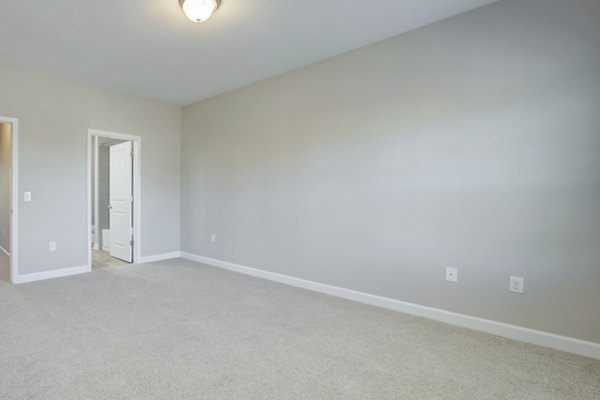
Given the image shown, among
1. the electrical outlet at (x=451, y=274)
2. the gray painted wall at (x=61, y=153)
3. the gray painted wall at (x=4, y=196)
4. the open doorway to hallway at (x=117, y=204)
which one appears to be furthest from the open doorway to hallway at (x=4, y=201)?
the electrical outlet at (x=451, y=274)

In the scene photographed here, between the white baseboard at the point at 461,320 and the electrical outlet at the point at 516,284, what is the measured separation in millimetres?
278

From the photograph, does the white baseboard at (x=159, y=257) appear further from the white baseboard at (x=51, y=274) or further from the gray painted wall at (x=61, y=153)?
the white baseboard at (x=51, y=274)

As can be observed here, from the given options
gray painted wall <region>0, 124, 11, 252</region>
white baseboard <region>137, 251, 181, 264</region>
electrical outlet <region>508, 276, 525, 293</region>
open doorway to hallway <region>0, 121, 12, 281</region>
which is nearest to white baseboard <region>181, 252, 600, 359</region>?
electrical outlet <region>508, 276, 525, 293</region>

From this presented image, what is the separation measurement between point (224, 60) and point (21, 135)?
264 cm

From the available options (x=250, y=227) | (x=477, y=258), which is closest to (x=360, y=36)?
(x=477, y=258)

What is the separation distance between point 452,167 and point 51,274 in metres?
4.84

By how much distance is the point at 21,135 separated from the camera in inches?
153

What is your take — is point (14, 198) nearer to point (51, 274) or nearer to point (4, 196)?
point (51, 274)

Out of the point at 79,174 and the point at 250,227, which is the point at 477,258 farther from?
the point at 79,174

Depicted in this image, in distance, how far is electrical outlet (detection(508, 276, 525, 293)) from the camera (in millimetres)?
2439

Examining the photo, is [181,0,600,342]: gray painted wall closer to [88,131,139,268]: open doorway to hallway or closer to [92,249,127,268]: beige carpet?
[88,131,139,268]: open doorway to hallway

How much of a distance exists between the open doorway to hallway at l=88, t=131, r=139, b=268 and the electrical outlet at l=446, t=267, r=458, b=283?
4.41m

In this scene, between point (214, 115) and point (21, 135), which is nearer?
point (21, 135)

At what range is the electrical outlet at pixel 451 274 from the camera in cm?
274
